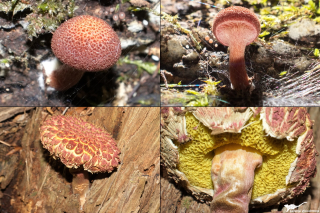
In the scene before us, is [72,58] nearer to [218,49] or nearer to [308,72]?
[218,49]

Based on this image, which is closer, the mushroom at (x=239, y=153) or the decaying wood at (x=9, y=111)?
the mushroom at (x=239, y=153)

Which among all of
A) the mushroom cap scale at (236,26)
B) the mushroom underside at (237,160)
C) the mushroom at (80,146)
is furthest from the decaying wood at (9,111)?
the mushroom cap scale at (236,26)

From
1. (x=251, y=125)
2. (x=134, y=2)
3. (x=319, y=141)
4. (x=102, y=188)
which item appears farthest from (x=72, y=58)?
(x=319, y=141)

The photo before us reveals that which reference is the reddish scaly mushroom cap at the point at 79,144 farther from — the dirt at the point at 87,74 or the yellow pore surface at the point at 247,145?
the yellow pore surface at the point at 247,145

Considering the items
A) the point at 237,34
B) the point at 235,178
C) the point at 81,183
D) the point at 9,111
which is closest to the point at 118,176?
the point at 81,183

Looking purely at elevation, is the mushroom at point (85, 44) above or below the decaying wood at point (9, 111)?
above

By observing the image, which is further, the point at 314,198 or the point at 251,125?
the point at 314,198

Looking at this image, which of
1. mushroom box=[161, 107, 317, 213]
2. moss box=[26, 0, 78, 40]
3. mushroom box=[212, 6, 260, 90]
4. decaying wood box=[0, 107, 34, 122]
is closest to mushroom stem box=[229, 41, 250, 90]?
mushroom box=[212, 6, 260, 90]
